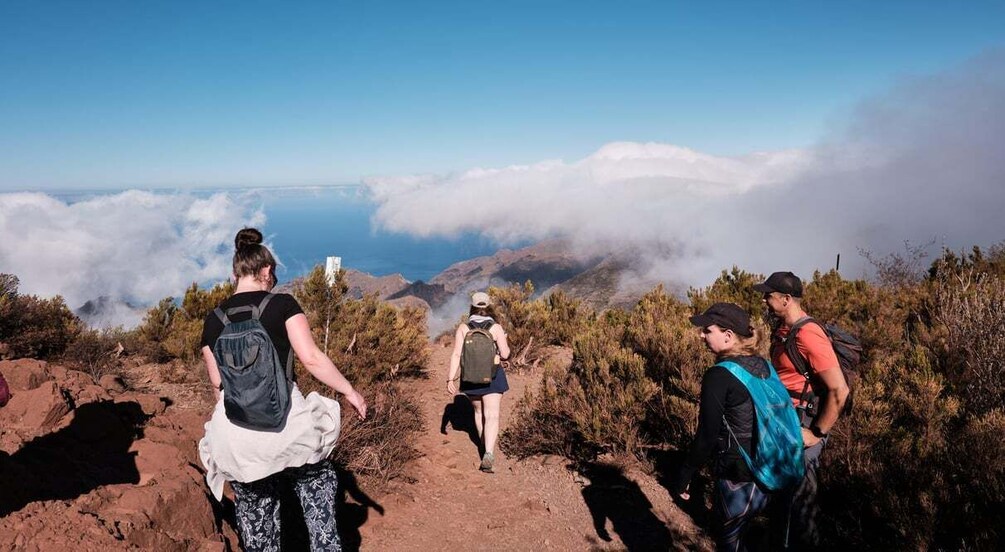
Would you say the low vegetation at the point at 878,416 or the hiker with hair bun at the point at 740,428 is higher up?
the hiker with hair bun at the point at 740,428

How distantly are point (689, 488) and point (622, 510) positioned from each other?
75cm

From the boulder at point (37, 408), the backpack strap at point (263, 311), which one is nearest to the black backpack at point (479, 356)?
the backpack strap at point (263, 311)

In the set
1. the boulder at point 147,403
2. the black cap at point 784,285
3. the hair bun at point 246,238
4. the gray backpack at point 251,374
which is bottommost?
the boulder at point 147,403

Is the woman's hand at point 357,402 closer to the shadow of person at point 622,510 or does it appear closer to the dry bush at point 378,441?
the dry bush at point 378,441

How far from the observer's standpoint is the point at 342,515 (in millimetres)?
4332

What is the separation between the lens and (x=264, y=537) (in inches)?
103

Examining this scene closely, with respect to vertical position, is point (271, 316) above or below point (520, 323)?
above

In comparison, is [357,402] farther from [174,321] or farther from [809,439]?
[174,321]

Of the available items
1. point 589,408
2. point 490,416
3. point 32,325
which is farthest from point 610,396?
point 32,325

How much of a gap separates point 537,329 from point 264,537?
7768mm

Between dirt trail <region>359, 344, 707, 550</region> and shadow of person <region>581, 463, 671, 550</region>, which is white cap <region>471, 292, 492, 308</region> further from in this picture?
shadow of person <region>581, 463, 671, 550</region>

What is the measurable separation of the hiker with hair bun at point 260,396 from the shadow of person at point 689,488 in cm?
315

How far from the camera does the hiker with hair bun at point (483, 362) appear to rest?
5.02 m

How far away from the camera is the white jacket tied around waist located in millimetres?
2336
